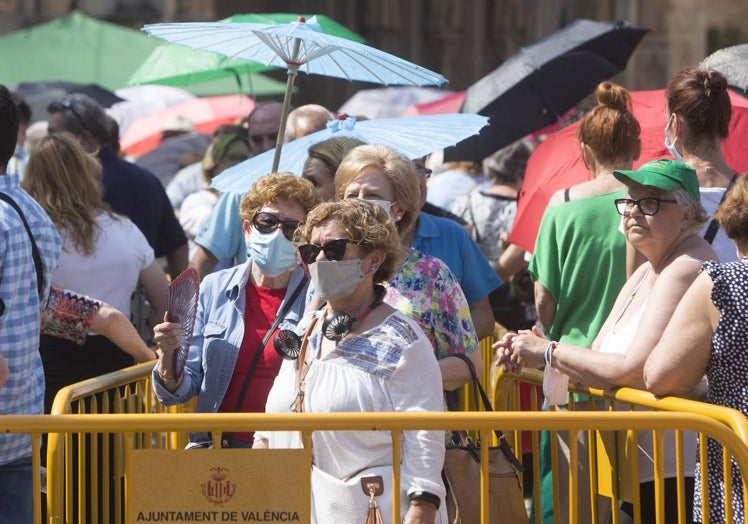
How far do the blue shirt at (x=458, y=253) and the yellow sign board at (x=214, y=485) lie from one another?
Answer: 1.88 meters

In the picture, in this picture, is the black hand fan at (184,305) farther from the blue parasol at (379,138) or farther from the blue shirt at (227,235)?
the blue shirt at (227,235)

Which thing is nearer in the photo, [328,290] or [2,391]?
[328,290]

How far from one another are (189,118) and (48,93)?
5.20 ft

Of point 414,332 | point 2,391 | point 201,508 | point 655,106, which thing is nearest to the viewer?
point 201,508

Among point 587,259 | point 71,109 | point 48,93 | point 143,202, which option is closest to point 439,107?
point 48,93

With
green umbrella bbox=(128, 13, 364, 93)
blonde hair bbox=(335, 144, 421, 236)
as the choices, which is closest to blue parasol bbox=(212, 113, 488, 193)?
blonde hair bbox=(335, 144, 421, 236)

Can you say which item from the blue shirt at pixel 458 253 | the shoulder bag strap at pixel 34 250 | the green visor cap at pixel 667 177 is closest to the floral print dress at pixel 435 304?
the blue shirt at pixel 458 253

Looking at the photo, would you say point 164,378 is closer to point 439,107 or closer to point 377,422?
point 377,422

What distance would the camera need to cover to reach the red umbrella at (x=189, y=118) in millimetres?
15078

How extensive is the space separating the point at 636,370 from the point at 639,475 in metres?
0.40

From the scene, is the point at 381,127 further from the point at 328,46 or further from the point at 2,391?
the point at 2,391

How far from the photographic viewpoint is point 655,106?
7.28 metres

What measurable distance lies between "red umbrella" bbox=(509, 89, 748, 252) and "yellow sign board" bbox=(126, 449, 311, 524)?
10.5 ft

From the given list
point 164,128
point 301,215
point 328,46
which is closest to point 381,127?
point 328,46
